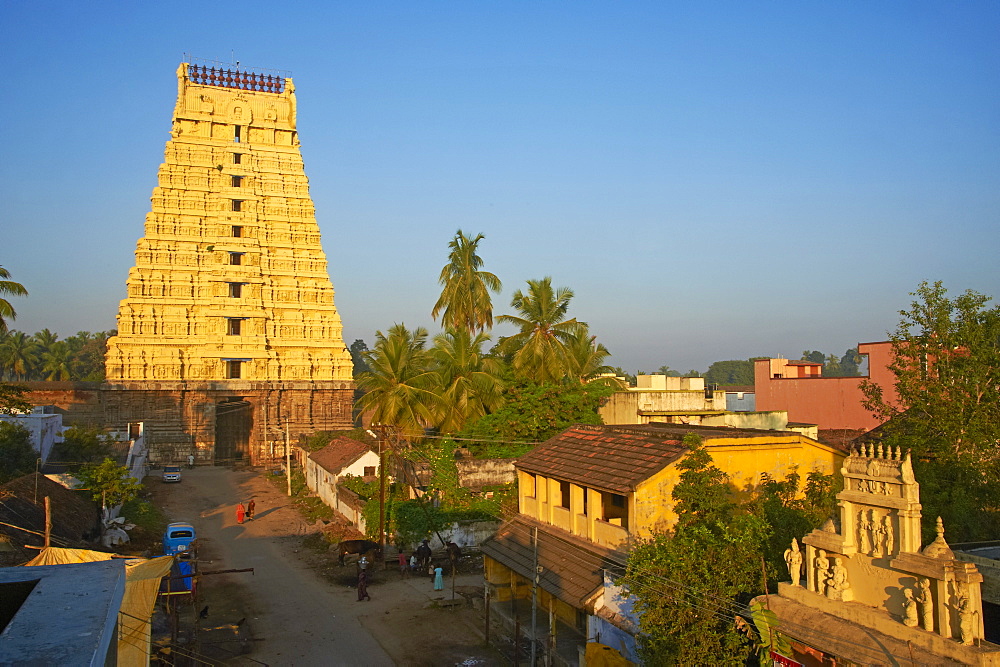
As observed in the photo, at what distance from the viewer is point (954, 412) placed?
17266 millimetres

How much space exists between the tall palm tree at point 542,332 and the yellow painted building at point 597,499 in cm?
1443

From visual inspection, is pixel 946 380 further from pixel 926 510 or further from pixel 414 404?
pixel 414 404

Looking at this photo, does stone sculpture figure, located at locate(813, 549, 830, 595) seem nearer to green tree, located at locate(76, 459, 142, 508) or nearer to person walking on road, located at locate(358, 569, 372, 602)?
person walking on road, located at locate(358, 569, 372, 602)

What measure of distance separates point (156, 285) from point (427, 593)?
117 ft

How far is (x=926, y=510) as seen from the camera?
16172mm

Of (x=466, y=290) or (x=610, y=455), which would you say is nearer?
(x=610, y=455)

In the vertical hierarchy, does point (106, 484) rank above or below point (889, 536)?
below

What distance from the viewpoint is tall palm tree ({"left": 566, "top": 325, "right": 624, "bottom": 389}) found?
36562 millimetres

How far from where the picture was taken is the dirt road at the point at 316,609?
17969mm

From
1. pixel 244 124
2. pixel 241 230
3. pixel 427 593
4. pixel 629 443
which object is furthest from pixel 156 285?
pixel 629 443

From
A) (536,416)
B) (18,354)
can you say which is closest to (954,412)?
(536,416)

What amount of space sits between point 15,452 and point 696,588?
89.6 ft

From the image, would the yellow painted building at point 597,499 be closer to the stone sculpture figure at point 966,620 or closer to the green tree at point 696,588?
the green tree at point 696,588

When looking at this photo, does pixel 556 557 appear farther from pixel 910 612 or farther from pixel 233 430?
pixel 233 430
